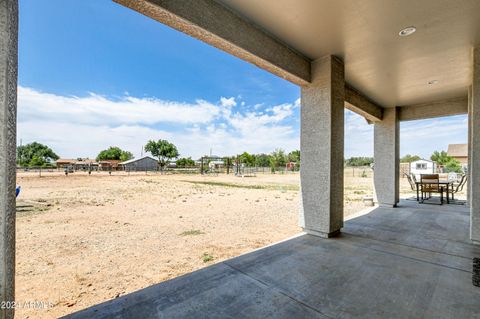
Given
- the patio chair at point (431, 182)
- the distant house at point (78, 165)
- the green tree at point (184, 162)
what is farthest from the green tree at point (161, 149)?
the patio chair at point (431, 182)

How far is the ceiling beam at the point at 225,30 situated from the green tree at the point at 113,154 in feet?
202

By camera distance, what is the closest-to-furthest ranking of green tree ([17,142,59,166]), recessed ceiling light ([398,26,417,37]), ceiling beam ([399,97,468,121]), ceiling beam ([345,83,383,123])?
recessed ceiling light ([398,26,417,37]) → ceiling beam ([345,83,383,123]) → ceiling beam ([399,97,468,121]) → green tree ([17,142,59,166])

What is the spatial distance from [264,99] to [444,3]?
35.4 m

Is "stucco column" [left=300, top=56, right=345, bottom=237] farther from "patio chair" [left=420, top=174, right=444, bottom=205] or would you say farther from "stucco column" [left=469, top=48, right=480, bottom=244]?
"patio chair" [left=420, top=174, right=444, bottom=205]

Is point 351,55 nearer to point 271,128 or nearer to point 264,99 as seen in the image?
point 264,99

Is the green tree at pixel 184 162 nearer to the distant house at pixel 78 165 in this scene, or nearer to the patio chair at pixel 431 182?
the distant house at pixel 78 165

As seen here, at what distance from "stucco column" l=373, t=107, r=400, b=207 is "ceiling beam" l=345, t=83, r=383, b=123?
12.4 inches

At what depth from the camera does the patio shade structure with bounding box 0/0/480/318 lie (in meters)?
1.28

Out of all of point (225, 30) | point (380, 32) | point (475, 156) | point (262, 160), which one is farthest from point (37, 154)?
point (475, 156)

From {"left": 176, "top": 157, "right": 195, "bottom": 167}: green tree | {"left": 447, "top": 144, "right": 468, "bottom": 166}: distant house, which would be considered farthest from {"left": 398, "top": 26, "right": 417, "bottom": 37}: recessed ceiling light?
{"left": 176, "top": 157, "right": 195, "bottom": 167}: green tree

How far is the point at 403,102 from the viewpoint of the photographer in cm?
616

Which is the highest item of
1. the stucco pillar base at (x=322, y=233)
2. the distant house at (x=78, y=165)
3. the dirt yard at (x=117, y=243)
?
the distant house at (x=78, y=165)

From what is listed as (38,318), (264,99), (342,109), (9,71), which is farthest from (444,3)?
(264,99)

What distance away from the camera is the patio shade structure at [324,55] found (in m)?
1.28
